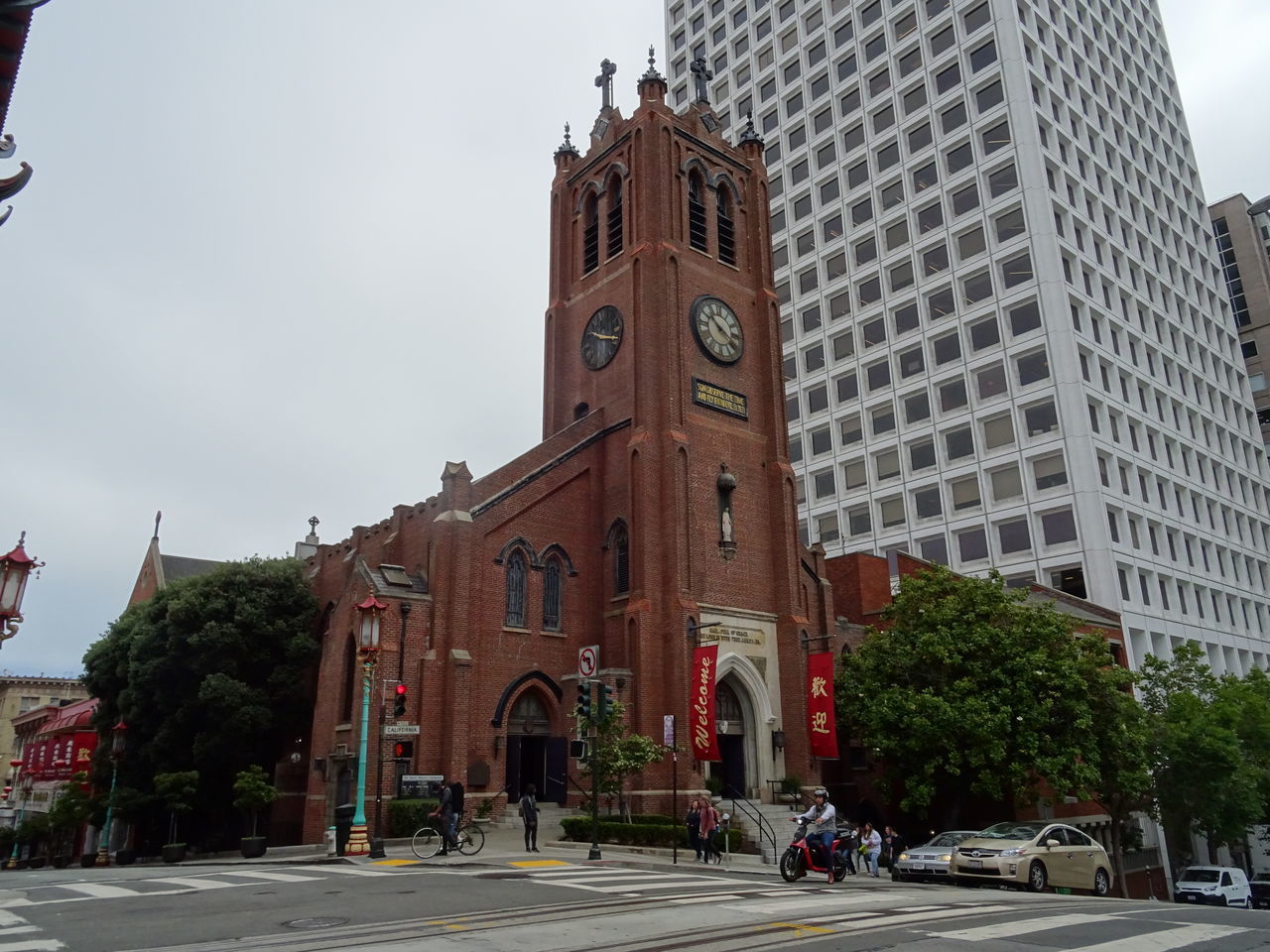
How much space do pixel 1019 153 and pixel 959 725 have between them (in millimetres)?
37558

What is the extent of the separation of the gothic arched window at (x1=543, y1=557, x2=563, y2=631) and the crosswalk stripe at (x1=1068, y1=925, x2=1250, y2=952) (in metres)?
22.1

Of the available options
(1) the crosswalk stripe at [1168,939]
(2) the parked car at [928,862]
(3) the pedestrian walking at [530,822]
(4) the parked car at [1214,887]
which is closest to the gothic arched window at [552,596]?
(3) the pedestrian walking at [530,822]

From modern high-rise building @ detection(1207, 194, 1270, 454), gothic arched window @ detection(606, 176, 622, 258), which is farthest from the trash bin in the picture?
modern high-rise building @ detection(1207, 194, 1270, 454)

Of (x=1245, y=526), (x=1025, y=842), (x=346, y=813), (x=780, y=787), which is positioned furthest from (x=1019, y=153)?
(x=346, y=813)

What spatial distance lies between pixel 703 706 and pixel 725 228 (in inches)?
785

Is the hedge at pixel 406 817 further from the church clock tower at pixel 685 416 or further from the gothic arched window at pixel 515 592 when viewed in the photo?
the church clock tower at pixel 685 416

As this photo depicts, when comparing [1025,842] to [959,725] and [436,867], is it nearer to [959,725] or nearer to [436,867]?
[959,725]

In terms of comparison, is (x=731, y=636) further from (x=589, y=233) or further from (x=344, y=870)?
(x=589, y=233)

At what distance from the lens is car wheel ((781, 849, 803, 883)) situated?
16812mm

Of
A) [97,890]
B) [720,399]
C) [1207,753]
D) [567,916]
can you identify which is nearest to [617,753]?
[97,890]

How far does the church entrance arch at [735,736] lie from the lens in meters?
31.2

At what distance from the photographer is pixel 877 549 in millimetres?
53438

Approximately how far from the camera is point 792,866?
16.9 metres

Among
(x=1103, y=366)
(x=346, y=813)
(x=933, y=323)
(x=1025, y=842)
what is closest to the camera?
(x=1025, y=842)
